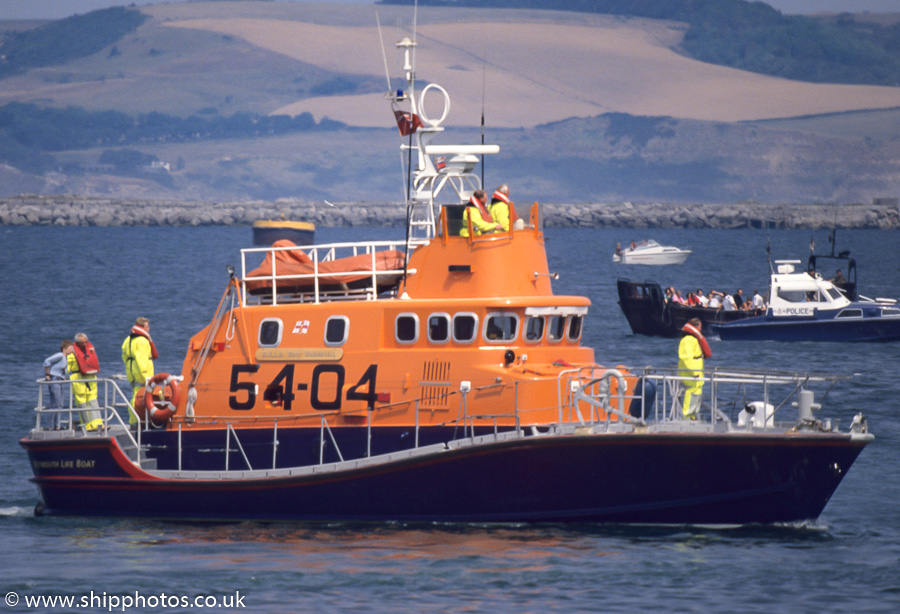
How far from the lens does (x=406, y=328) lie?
52.7 ft

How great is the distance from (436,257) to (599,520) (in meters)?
3.97

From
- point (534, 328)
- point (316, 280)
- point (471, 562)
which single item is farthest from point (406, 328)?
point (471, 562)

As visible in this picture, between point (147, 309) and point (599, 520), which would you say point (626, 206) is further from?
point (599, 520)

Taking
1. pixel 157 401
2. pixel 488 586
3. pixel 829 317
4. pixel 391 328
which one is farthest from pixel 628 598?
pixel 829 317

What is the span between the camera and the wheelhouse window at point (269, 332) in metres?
16.5

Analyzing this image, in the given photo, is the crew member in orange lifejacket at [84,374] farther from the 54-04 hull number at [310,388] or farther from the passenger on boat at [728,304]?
the passenger on boat at [728,304]

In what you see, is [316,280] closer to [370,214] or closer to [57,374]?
[57,374]

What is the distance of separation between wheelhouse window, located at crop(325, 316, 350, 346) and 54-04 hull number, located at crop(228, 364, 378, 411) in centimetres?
33

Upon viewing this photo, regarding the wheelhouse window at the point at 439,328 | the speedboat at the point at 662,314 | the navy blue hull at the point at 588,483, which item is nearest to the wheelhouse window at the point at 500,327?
the wheelhouse window at the point at 439,328

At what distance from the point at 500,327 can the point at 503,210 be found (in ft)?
5.16

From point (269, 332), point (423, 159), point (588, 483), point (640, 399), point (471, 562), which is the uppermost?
point (423, 159)

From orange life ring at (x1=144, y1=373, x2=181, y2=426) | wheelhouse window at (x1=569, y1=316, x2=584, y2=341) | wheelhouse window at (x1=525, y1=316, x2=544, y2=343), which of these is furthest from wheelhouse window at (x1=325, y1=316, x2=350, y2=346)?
wheelhouse window at (x1=569, y1=316, x2=584, y2=341)

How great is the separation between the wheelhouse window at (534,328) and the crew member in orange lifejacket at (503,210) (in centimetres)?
125

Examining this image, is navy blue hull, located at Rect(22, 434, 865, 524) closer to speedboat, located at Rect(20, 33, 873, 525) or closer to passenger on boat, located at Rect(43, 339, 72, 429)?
speedboat, located at Rect(20, 33, 873, 525)
